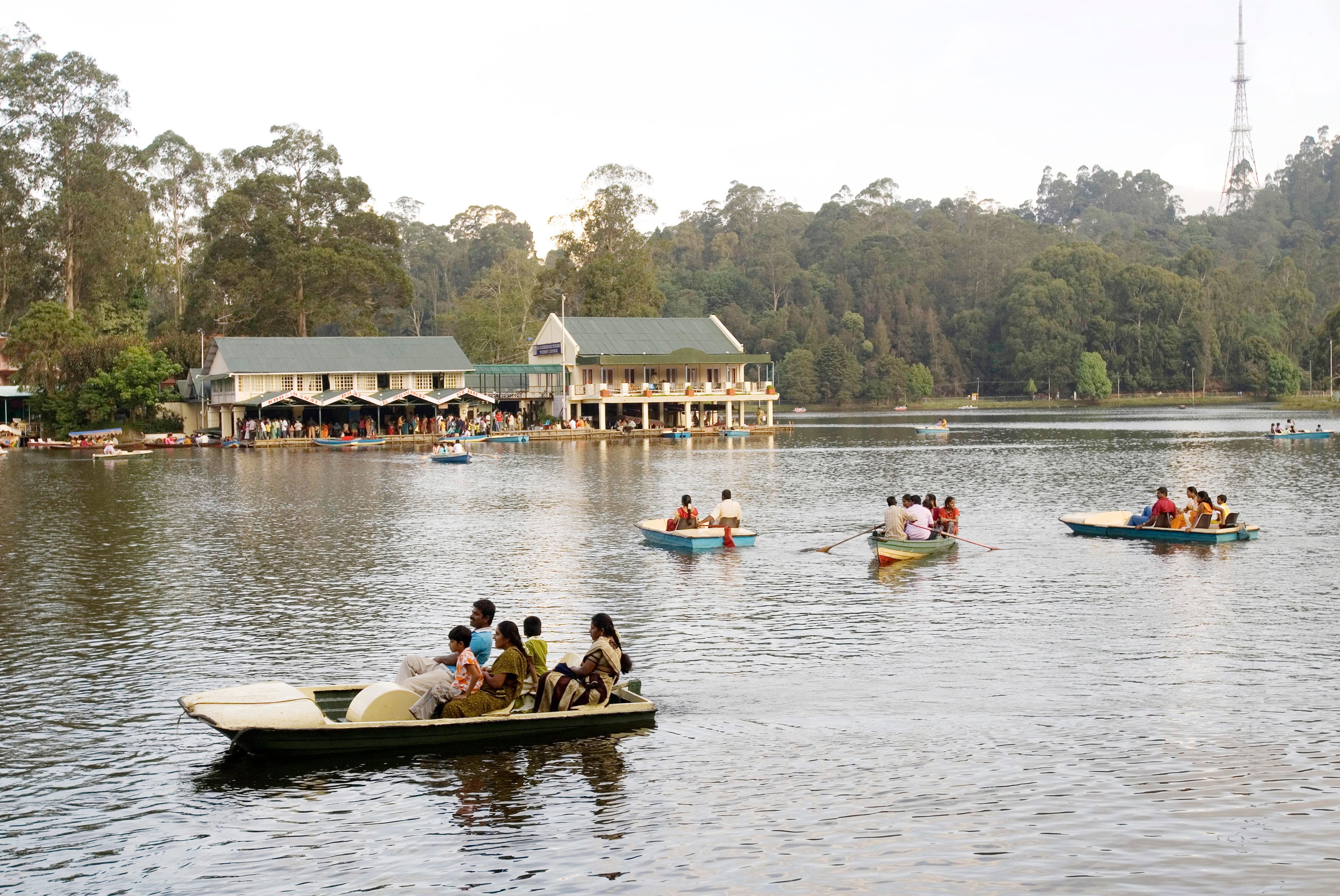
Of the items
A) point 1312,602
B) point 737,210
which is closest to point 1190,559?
point 1312,602

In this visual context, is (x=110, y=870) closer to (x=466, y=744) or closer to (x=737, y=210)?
(x=466, y=744)

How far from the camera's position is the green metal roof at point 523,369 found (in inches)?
3533

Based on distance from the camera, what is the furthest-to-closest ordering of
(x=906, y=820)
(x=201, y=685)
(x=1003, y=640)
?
1. (x=1003, y=640)
2. (x=201, y=685)
3. (x=906, y=820)

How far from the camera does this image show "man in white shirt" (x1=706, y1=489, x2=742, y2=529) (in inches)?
1207

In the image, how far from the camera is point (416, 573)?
27531mm

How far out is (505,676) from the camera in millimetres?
14430

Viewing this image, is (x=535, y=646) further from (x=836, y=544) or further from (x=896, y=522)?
(x=836, y=544)

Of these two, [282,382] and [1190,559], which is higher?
[282,382]

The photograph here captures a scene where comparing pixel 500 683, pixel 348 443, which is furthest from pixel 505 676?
pixel 348 443

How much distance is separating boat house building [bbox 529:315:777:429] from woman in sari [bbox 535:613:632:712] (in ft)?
238

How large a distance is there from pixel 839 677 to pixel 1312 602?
35.3 feet

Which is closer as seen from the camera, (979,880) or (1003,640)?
(979,880)

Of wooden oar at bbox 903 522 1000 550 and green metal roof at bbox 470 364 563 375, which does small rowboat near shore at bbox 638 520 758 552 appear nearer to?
wooden oar at bbox 903 522 1000 550

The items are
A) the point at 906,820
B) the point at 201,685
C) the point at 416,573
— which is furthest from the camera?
the point at 416,573
